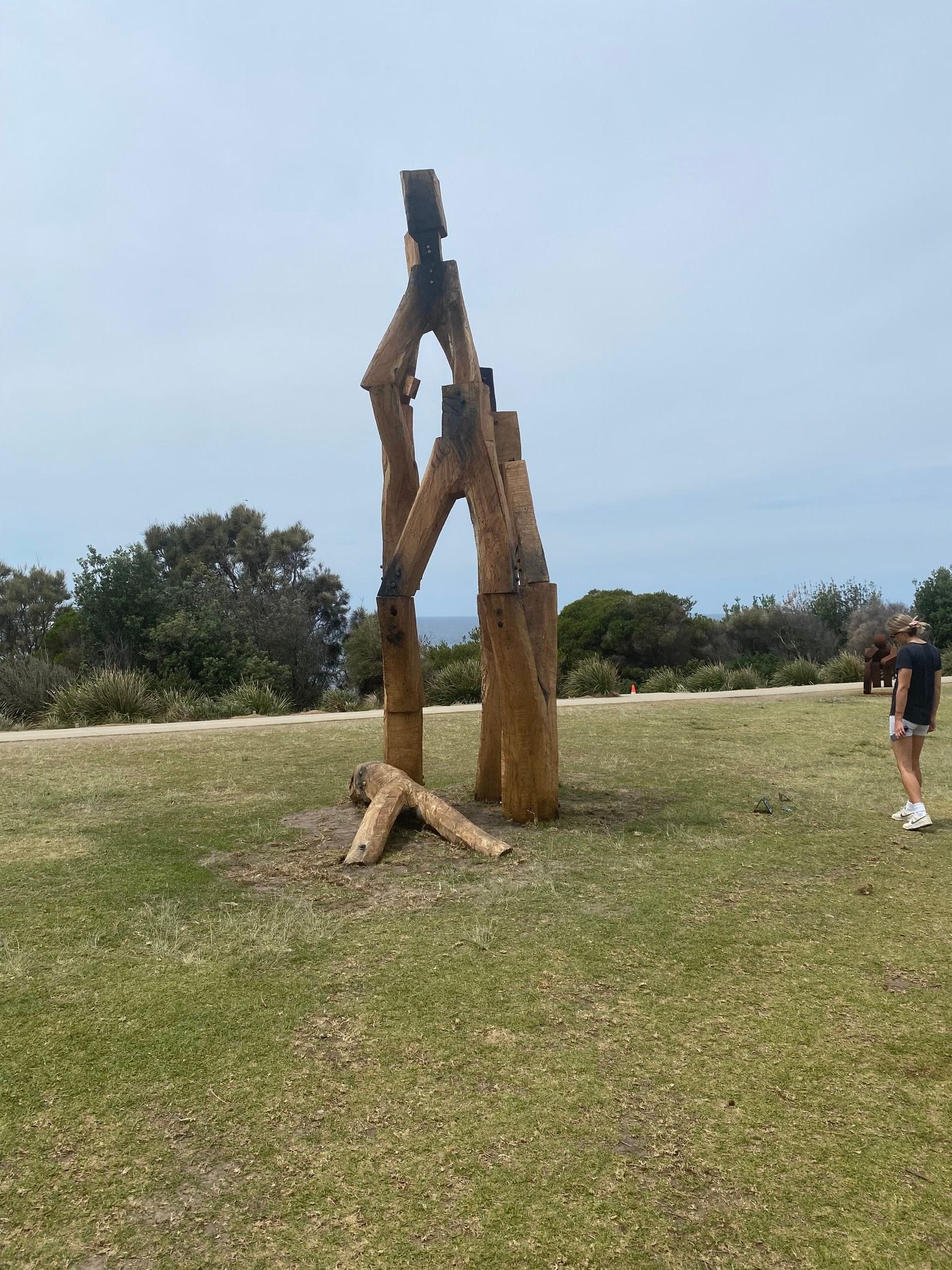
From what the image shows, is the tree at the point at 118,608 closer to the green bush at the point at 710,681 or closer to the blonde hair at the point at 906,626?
the green bush at the point at 710,681

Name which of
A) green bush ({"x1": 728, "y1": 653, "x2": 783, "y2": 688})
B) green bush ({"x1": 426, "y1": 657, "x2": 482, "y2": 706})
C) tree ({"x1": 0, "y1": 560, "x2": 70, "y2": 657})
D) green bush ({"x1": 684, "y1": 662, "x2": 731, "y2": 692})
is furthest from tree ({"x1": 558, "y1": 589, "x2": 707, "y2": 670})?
tree ({"x1": 0, "y1": 560, "x2": 70, "y2": 657})

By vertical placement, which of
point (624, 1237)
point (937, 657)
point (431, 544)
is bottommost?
point (624, 1237)

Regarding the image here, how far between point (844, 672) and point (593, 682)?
4939 mm

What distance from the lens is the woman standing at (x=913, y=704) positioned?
538 cm

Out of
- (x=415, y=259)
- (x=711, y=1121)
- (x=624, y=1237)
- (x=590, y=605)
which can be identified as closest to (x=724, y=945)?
(x=711, y=1121)

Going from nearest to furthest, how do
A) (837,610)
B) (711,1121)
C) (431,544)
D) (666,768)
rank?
(711,1121)
(431,544)
(666,768)
(837,610)

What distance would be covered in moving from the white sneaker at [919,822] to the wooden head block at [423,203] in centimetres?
479

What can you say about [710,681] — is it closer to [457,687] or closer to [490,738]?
[457,687]

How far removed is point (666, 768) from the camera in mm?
7547

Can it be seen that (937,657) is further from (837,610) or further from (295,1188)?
(837,610)

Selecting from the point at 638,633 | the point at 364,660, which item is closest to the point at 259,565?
the point at 364,660

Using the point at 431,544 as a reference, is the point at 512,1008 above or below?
below

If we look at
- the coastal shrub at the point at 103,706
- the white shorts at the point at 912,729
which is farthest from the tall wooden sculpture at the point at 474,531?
the coastal shrub at the point at 103,706

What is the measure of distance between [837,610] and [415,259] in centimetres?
2461
